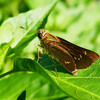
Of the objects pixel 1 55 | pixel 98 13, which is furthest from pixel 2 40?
pixel 98 13

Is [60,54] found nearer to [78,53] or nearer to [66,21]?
[78,53]

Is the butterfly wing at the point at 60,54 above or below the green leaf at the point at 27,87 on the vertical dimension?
above

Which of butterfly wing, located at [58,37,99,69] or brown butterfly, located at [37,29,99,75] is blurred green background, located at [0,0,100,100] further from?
butterfly wing, located at [58,37,99,69]

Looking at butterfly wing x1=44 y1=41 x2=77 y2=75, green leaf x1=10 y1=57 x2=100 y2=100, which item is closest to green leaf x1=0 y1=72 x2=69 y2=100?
butterfly wing x1=44 y1=41 x2=77 y2=75

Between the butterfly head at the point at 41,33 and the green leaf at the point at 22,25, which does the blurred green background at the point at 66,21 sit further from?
the green leaf at the point at 22,25

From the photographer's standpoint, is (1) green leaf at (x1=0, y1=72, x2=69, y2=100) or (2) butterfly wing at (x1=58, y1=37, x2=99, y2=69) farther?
(1) green leaf at (x1=0, y1=72, x2=69, y2=100)

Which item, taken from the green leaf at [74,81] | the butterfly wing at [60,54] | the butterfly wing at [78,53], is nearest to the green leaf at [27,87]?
the butterfly wing at [60,54]
